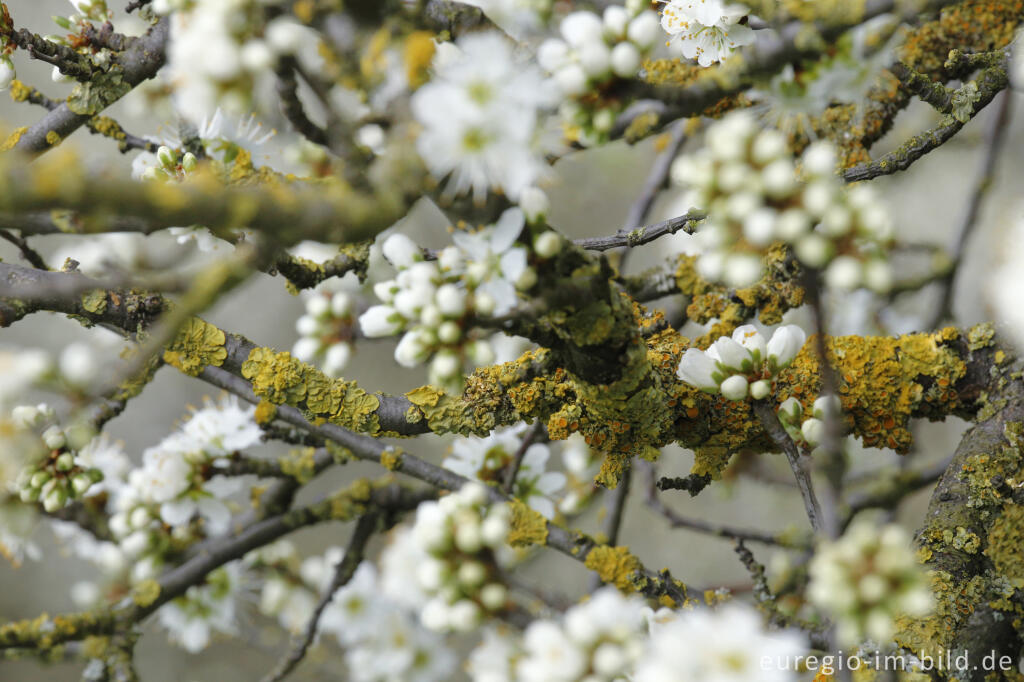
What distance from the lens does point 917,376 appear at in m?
1.23

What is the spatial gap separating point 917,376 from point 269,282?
8.71 ft

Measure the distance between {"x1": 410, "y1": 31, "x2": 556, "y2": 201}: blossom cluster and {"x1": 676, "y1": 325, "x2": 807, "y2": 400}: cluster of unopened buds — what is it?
40cm

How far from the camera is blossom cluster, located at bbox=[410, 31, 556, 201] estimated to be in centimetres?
64

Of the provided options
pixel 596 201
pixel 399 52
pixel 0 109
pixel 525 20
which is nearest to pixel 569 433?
pixel 399 52

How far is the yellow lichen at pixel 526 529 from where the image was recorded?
109 centimetres

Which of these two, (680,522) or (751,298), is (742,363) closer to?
(751,298)

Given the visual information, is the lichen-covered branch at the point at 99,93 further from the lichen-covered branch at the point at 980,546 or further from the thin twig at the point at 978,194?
the thin twig at the point at 978,194

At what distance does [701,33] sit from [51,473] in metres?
1.24

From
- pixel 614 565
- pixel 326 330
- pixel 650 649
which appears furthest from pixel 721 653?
pixel 326 330

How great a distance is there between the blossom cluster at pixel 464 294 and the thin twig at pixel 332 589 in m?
0.93

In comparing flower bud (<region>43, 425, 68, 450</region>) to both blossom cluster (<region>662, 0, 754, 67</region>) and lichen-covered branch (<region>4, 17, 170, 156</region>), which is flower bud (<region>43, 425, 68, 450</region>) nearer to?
lichen-covered branch (<region>4, 17, 170, 156</region>)

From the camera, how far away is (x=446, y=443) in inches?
114

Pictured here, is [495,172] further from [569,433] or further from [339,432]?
[339,432]

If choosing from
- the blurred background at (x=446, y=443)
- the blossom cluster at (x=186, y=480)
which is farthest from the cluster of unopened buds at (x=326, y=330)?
the blurred background at (x=446, y=443)
